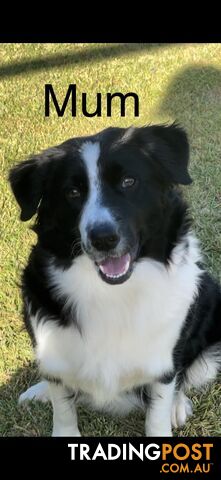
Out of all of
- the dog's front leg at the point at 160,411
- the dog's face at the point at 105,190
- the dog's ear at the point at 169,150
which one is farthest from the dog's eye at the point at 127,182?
the dog's front leg at the point at 160,411

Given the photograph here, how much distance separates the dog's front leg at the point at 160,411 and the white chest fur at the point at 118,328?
104 millimetres

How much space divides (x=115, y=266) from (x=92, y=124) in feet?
8.95

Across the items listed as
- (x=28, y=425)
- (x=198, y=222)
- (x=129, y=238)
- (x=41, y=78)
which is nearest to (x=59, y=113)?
(x=41, y=78)

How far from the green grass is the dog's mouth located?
915 mm

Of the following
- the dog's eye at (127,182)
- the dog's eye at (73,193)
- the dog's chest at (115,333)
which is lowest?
the dog's chest at (115,333)

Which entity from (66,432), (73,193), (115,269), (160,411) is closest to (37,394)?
(66,432)

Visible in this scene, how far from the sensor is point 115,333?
2.05 m

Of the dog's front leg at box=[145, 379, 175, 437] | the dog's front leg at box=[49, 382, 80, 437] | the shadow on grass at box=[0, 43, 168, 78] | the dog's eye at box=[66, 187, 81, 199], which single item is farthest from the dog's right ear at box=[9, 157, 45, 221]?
the shadow on grass at box=[0, 43, 168, 78]

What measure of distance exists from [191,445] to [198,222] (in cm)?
143

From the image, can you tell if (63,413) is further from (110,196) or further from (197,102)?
(197,102)

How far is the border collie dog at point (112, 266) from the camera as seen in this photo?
5.92ft

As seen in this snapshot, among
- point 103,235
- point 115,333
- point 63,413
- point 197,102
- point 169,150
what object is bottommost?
point 63,413

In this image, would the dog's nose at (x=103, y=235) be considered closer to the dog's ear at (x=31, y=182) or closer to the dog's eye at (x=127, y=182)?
the dog's eye at (x=127, y=182)

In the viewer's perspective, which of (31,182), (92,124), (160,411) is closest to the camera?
(31,182)
